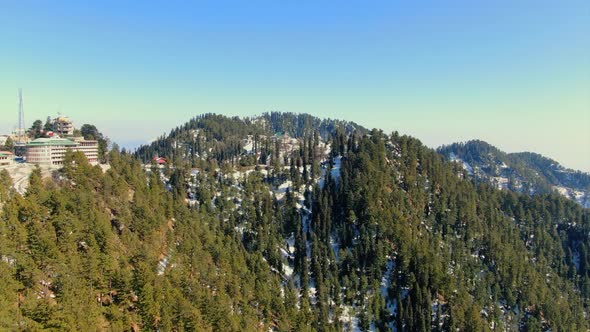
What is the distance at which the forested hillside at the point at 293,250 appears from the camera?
52719 millimetres

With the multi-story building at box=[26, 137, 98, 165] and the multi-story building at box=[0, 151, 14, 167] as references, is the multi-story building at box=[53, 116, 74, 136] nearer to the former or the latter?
the multi-story building at box=[26, 137, 98, 165]

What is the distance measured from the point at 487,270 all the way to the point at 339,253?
56882mm

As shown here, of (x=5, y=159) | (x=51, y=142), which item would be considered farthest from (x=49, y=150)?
(x=5, y=159)

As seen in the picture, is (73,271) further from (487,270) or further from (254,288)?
(487,270)

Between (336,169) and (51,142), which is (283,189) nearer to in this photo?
(336,169)

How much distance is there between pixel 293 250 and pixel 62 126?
4224 inches

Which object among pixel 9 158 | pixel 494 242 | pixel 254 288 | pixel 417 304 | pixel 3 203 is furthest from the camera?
pixel 494 242

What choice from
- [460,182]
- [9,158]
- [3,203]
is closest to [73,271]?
[3,203]

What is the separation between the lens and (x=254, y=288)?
86375 mm

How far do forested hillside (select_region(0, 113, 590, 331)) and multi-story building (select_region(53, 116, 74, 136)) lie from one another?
37.6m

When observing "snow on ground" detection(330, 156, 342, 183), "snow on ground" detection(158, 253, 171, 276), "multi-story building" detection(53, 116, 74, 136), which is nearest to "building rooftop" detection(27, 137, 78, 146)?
"multi-story building" detection(53, 116, 74, 136)

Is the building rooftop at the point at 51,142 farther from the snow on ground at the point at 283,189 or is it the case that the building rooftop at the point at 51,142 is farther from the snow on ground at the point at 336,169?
the snow on ground at the point at 336,169

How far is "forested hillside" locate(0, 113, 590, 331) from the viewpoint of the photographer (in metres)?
52.7

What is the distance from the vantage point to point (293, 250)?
395 ft
